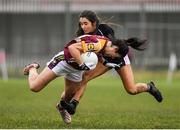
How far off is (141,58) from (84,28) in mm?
24103

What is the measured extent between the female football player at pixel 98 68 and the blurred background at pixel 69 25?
23.1 meters

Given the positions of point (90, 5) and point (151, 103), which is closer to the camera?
point (151, 103)

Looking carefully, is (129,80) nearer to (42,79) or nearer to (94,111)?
(42,79)

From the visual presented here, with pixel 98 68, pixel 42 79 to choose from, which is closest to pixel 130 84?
pixel 98 68

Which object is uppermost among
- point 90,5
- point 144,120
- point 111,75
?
point 144,120

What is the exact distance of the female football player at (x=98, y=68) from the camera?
34.1 feet

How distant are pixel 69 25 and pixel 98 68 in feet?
77.9

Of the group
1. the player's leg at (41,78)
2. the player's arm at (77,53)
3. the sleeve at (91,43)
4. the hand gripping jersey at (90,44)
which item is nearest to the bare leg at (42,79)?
the player's leg at (41,78)

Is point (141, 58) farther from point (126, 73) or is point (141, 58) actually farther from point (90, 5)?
point (126, 73)

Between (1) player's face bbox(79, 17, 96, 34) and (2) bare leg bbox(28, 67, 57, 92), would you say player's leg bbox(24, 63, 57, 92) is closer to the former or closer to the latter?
(2) bare leg bbox(28, 67, 57, 92)

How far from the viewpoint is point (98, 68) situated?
11.4m

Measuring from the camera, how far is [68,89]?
11.0 m

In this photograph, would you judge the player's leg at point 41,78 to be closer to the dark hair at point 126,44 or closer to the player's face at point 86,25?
the player's face at point 86,25

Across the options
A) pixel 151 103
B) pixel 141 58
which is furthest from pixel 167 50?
pixel 151 103
